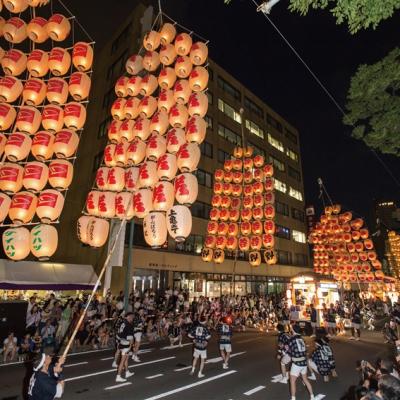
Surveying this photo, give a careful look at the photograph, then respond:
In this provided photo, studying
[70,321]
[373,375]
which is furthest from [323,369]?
[70,321]

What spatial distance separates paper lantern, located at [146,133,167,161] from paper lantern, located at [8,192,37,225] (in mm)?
4996

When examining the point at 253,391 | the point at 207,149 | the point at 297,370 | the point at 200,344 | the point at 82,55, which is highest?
the point at 207,149

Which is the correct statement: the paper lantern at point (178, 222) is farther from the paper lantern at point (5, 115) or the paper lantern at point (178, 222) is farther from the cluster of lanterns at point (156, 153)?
the paper lantern at point (5, 115)

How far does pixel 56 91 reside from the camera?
12.9 meters

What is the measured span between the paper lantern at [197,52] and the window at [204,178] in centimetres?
1542

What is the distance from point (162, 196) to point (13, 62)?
846cm

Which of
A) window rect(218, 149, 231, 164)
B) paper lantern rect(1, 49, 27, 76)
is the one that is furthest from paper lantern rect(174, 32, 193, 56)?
window rect(218, 149, 231, 164)

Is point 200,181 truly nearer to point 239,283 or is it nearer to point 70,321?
point 239,283

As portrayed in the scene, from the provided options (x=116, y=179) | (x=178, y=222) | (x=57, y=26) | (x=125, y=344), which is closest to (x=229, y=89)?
(x=57, y=26)

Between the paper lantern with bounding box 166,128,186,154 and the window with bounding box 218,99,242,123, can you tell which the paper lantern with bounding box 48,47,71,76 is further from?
the window with bounding box 218,99,242,123

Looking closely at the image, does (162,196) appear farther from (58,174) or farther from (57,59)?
(57,59)

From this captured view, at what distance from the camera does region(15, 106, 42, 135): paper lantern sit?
12.4 meters

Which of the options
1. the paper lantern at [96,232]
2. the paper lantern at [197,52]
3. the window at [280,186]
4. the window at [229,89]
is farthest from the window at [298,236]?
the paper lantern at [96,232]

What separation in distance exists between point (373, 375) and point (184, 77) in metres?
13.2
